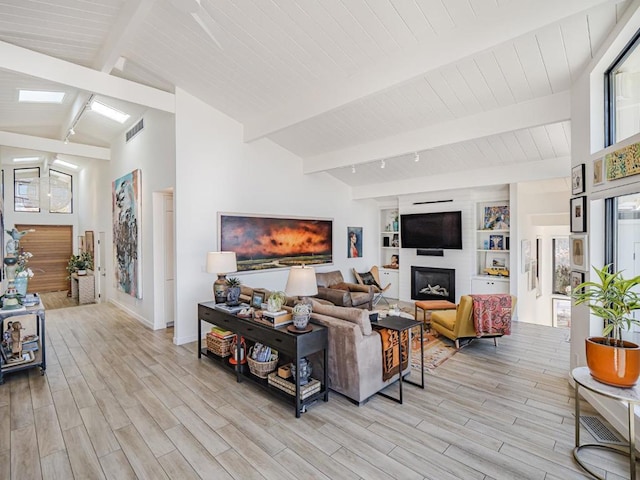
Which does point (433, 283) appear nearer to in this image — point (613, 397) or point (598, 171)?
point (598, 171)

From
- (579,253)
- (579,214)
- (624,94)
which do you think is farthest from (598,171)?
(579,253)

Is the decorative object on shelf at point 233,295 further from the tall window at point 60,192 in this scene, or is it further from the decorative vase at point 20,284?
A: the tall window at point 60,192

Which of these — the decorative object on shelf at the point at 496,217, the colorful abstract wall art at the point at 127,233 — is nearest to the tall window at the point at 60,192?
the colorful abstract wall art at the point at 127,233

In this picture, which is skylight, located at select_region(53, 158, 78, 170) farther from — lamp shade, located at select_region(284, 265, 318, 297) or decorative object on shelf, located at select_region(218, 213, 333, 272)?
lamp shade, located at select_region(284, 265, 318, 297)

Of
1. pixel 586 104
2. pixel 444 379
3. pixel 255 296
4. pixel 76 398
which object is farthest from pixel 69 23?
pixel 444 379

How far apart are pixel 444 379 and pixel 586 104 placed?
10.6ft

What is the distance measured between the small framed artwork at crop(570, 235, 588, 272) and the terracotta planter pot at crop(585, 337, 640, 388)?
1.27m

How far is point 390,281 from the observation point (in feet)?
27.8

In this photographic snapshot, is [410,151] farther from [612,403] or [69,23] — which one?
[69,23]

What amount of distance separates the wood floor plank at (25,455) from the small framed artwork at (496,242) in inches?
293

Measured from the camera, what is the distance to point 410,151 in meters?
5.07

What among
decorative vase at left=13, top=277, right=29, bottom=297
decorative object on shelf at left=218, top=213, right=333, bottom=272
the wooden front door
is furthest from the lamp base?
the wooden front door

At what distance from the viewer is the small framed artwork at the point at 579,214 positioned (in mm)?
3199

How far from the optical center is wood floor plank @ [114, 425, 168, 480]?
2.21m
